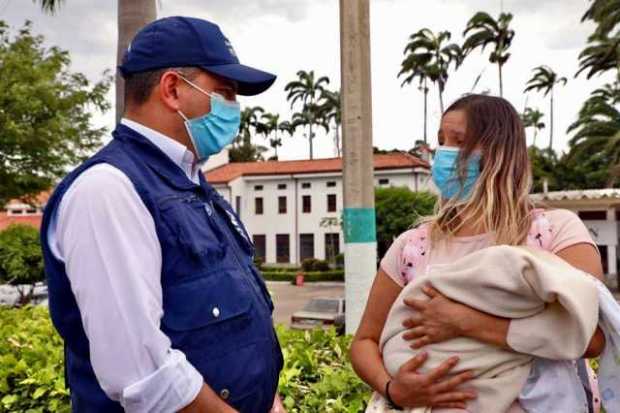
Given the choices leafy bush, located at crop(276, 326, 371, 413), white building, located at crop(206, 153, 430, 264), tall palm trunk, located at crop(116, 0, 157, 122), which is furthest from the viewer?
white building, located at crop(206, 153, 430, 264)

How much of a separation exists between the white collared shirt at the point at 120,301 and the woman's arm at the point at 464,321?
2.12 feet

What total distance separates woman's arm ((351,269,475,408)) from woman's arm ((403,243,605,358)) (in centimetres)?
7

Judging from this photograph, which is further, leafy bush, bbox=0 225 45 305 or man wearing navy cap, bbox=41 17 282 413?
leafy bush, bbox=0 225 45 305

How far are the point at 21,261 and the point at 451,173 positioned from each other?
50.3 feet

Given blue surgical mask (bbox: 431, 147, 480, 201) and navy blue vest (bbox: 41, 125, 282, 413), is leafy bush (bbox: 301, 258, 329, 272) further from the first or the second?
navy blue vest (bbox: 41, 125, 282, 413)

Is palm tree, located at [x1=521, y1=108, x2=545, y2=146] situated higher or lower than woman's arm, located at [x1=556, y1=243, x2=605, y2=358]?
higher

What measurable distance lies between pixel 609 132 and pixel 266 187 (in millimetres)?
23814

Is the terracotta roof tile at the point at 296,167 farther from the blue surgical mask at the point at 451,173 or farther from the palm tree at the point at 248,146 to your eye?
the blue surgical mask at the point at 451,173

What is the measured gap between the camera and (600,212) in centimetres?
2655

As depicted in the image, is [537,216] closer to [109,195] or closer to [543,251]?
[543,251]

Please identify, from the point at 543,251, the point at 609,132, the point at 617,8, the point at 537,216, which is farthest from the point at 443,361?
the point at 609,132

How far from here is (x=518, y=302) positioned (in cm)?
181

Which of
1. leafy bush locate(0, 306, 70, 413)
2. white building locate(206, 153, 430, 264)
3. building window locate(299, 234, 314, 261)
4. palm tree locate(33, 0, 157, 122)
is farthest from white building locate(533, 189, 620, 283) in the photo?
building window locate(299, 234, 314, 261)

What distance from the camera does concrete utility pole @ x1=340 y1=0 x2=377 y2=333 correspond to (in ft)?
18.6
